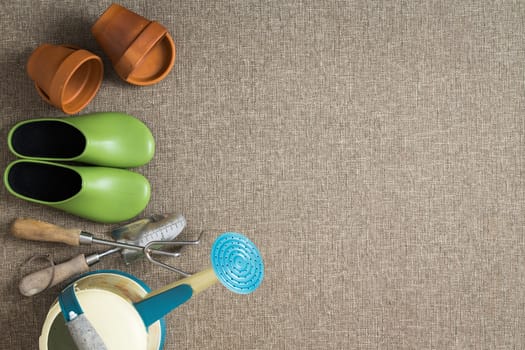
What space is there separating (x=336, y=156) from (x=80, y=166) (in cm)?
60

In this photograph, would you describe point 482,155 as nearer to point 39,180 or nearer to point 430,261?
point 430,261

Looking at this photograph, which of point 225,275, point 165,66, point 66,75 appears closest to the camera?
point 225,275

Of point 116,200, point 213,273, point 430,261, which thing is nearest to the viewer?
point 213,273

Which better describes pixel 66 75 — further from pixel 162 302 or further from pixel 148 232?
pixel 162 302

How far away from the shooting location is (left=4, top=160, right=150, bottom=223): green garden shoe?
46.7 inches

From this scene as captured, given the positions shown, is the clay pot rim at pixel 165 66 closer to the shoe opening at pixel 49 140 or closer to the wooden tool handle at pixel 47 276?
the shoe opening at pixel 49 140

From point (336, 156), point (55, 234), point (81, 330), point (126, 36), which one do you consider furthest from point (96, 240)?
point (336, 156)

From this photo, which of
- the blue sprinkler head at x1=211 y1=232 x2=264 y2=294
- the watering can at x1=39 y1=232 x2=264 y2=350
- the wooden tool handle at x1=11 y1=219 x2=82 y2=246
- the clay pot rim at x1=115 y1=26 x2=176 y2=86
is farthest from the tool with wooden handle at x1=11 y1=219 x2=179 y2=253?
the clay pot rim at x1=115 y1=26 x2=176 y2=86

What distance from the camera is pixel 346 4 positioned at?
1.34 meters

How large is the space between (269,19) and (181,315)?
2.45 feet

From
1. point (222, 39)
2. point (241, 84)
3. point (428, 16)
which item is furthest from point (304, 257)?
point (428, 16)

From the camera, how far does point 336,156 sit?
4.35 feet

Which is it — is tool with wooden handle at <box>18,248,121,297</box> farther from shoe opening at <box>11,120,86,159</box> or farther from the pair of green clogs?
shoe opening at <box>11,120,86,159</box>

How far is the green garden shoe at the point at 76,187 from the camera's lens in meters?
1.19
